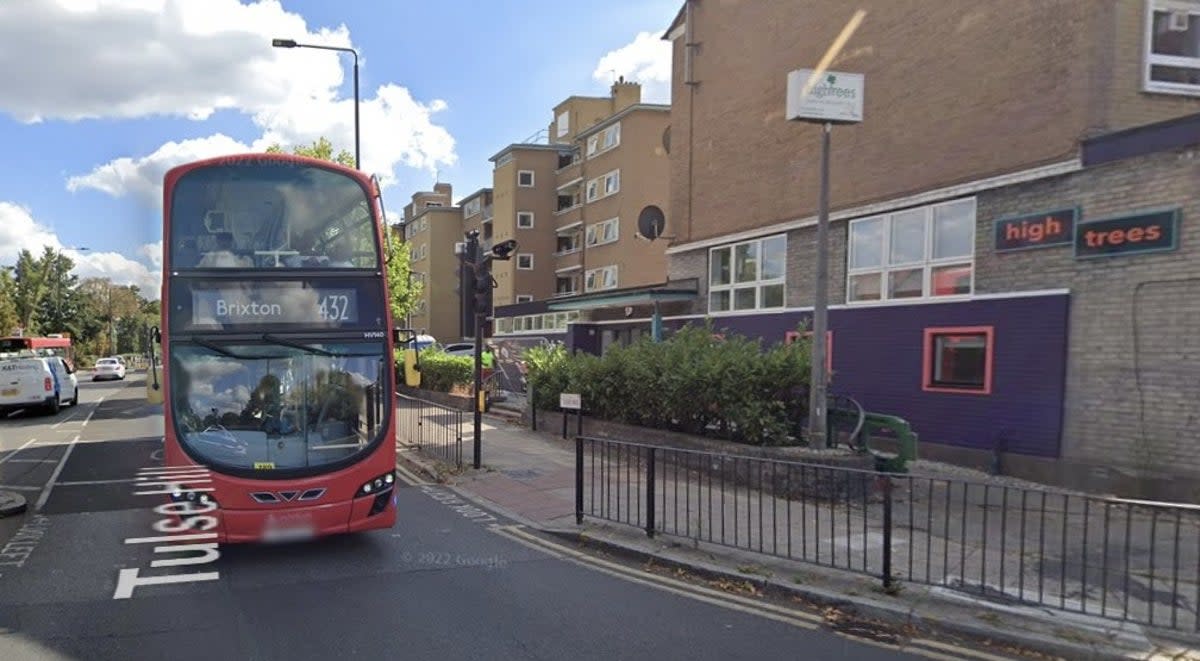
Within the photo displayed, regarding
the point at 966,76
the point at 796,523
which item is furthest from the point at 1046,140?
the point at 796,523

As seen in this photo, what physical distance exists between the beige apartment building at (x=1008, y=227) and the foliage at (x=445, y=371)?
995cm

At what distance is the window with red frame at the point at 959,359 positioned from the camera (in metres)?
11.4

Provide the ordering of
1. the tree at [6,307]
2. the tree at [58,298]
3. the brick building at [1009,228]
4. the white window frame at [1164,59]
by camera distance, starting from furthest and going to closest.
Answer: the tree at [58,298] → the tree at [6,307] → the white window frame at [1164,59] → the brick building at [1009,228]

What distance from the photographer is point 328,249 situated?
281 inches

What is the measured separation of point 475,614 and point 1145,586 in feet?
17.1

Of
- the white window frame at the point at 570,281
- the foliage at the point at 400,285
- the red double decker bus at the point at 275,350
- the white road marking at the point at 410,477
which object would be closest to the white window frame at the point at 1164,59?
the red double decker bus at the point at 275,350

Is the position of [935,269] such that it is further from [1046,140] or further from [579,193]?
[579,193]

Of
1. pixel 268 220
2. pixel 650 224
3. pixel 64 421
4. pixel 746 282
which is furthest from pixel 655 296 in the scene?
pixel 64 421

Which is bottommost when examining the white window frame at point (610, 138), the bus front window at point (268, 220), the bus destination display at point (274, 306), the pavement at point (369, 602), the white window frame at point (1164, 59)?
the pavement at point (369, 602)

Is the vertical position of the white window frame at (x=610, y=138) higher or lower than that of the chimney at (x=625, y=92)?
lower

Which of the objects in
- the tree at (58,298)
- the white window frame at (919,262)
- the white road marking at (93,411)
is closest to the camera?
the white window frame at (919,262)

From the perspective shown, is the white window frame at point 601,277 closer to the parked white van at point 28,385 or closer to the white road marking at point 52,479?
the parked white van at point 28,385

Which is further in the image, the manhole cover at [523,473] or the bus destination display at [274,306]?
the manhole cover at [523,473]

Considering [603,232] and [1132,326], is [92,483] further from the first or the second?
[603,232]
